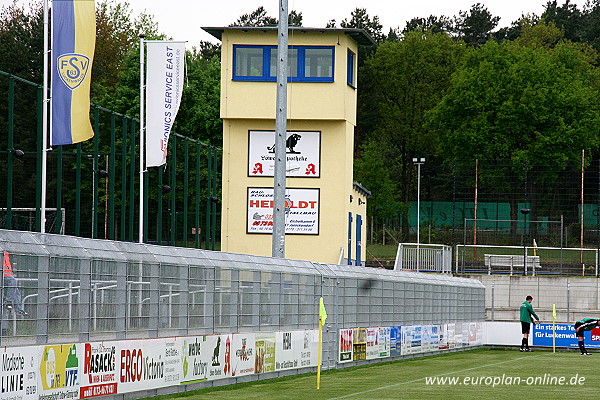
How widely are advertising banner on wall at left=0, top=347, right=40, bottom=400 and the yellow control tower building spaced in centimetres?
2904

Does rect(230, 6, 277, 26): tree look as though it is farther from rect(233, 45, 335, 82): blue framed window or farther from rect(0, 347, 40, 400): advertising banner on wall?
rect(0, 347, 40, 400): advertising banner on wall

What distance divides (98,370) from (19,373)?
2118mm

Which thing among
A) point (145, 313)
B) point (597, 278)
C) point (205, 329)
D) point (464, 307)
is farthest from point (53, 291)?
point (597, 278)

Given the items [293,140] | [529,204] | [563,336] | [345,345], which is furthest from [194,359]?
[529,204]

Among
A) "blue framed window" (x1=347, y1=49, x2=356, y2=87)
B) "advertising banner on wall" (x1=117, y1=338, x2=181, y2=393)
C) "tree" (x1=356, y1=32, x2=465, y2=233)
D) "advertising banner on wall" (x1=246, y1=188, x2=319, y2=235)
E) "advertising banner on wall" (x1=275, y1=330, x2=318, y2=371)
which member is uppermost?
"tree" (x1=356, y1=32, x2=465, y2=233)

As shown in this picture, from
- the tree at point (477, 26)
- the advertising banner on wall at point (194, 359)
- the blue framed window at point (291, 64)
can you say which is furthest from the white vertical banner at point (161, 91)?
the tree at point (477, 26)

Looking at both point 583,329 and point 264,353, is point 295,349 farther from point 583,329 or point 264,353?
point 583,329

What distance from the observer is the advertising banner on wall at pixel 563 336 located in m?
39.7

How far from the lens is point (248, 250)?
144 ft

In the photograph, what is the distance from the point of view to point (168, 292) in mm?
18969

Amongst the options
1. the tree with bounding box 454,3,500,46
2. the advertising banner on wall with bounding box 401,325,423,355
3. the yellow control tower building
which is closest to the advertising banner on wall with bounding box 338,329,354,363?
the advertising banner on wall with bounding box 401,325,423,355

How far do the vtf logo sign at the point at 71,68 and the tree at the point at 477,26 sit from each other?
8899cm

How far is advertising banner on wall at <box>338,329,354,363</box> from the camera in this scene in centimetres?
2683

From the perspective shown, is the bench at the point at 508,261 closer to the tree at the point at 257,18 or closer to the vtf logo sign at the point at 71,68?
the vtf logo sign at the point at 71,68
